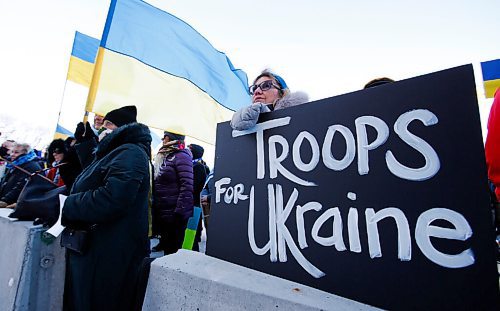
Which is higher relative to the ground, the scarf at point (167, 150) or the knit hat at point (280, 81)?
the knit hat at point (280, 81)

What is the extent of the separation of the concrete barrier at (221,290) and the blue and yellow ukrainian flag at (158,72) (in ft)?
6.62

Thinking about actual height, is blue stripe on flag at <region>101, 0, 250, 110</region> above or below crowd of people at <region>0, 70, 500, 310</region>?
above

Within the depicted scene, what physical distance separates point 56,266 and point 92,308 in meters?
0.69

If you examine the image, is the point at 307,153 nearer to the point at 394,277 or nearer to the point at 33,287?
the point at 394,277

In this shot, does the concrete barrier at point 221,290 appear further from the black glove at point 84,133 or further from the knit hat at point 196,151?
the knit hat at point 196,151

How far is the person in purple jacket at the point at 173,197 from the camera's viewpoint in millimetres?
2994

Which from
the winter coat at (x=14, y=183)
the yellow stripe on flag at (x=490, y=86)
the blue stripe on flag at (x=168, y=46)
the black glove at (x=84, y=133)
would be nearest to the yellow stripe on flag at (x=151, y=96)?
the blue stripe on flag at (x=168, y=46)

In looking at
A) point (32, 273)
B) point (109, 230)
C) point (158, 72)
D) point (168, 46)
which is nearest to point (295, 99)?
point (109, 230)

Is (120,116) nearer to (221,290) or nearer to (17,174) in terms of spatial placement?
Answer: (221,290)

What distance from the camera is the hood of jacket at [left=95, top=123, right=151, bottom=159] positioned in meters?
1.71

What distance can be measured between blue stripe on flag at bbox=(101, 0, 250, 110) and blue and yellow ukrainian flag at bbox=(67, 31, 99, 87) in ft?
9.13

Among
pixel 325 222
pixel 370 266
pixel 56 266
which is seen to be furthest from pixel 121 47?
Result: pixel 370 266

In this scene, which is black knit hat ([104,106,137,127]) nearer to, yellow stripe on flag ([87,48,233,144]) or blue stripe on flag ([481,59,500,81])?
yellow stripe on flag ([87,48,233,144])

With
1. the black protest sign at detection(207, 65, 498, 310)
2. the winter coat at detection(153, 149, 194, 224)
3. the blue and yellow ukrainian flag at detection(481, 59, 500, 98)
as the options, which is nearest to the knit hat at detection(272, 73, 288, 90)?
the black protest sign at detection(207, 65, 498, 310)
